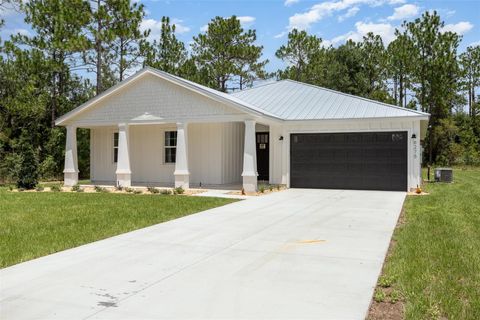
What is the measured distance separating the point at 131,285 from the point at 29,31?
881 inches

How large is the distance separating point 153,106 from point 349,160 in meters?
7.67

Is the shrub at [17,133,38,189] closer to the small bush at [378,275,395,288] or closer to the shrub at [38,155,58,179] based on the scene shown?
the shrub at [38,155,58,179]

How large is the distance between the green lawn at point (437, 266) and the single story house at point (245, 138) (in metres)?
5.79

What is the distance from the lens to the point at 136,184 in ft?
57.9

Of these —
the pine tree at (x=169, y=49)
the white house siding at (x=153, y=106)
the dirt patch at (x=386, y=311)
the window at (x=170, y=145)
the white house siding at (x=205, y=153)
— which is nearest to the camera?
the dirt patch at (x=386, y=311)

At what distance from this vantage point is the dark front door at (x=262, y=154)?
714 inches

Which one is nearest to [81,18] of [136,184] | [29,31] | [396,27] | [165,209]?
[29,31]

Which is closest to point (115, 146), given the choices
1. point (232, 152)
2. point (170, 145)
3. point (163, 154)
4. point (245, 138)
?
point (163, 154)

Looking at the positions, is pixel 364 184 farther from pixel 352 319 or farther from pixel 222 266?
pixel 352 319

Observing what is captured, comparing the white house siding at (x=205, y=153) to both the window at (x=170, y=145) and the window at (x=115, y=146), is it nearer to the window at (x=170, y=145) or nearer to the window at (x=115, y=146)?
the window at (x=170, y=145)

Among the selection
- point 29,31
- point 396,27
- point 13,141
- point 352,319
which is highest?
point 396,27

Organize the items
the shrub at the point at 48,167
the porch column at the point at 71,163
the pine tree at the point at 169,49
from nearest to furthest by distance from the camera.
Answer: the porch column at the point at 71,163, the shrub at the point at 48,167, the pine tree at the point at 169,49

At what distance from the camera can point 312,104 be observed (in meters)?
17.7

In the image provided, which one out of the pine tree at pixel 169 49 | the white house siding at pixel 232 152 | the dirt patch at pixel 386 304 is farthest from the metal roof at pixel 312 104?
the dirt patch at pixel 386 304
